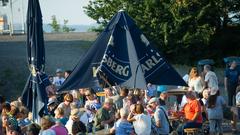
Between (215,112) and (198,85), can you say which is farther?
(198,85)

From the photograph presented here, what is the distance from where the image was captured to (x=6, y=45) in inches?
1427

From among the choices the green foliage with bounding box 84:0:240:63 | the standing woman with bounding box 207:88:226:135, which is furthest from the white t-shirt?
the green foliage with bounding box 84:0:240:63

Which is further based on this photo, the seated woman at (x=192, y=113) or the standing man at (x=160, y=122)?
the seated woman at (x=192, y=113)

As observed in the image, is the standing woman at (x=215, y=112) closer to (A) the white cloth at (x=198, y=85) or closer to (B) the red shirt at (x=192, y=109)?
(B) the red shirt at (x=192, y=109)

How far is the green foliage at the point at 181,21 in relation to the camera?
95.6ft

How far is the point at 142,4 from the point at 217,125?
1336 cm

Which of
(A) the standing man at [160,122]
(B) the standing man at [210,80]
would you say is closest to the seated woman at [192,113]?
(A) the standing man at [160,122]

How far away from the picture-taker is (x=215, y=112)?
1734cm

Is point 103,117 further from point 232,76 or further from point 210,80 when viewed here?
point 232,76

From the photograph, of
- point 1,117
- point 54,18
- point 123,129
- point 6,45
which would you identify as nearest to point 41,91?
point 1,117

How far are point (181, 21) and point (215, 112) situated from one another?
1199 cm

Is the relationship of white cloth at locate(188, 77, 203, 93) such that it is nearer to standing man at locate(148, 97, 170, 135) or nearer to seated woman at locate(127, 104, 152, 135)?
standing man at locate(148, 97, 170, 135)

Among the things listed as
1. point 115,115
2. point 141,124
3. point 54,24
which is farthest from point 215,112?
point 54,24

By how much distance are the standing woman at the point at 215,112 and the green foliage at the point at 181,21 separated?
38.3 feet
